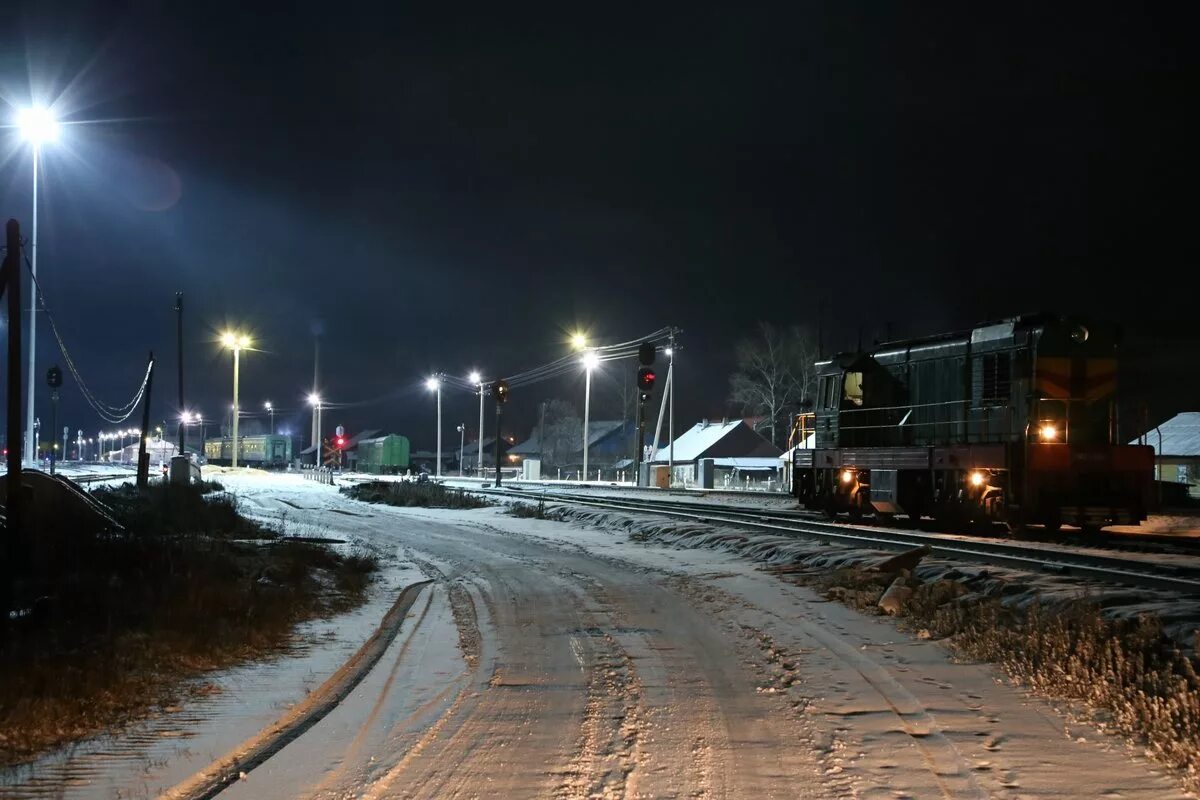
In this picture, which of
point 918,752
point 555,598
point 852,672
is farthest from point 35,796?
point 555,598

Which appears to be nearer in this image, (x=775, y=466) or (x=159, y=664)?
(x=159, y=664)

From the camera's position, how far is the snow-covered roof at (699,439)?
64875mm

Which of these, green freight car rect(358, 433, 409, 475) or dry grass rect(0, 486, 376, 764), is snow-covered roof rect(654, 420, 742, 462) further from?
dry grass rect(0, 486, 376, 764)

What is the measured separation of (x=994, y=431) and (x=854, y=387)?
14.7 feet

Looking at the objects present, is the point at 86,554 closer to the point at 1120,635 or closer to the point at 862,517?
the point at 1120,635

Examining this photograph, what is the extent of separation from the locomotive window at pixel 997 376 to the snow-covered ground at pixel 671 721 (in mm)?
9057

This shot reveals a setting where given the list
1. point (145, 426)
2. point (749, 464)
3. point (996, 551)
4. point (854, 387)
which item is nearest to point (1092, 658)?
point (996, 551)

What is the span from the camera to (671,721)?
647 cm

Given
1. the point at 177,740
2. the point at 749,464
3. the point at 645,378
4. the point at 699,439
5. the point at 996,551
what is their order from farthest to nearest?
the point at 699,439
the point at 749,464
the point at 645,378
the point at 996,551
the point at 177,740

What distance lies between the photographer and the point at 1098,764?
18.1 feet

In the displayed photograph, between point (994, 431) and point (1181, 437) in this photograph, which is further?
point (1181, 437)

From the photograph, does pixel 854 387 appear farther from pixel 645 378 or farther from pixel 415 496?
pixel 415 496

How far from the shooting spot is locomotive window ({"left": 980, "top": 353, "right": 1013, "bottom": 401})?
18.3 m

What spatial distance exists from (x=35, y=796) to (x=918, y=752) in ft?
16.7
